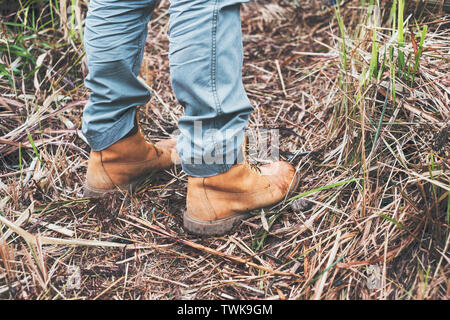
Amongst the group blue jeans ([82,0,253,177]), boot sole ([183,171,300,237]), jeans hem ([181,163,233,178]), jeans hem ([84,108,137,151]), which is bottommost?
boot sole ([183,171,300,237])

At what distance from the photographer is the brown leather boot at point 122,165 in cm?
128

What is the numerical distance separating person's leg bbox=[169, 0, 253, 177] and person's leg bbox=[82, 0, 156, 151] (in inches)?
7.8

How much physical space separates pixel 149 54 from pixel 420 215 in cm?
156

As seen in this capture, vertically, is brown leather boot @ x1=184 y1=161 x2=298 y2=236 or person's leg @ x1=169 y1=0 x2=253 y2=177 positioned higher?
person's leg @ x1=169 y1=0 x2=253 y2=177

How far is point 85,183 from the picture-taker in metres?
1.34

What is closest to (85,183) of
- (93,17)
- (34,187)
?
(34,187)

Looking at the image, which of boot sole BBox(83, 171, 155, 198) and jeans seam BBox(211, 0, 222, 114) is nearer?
jeans seam BBox(211, 0, 222, 114)

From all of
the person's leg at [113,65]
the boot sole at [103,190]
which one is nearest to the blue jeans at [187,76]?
the person's leg at [113,65]

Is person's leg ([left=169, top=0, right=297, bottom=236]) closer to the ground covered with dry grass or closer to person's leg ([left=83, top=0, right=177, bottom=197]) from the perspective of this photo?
the ground covered with dry grass

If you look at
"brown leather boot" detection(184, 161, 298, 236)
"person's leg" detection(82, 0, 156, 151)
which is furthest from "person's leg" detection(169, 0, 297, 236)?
"person's leg" detection(82, 0, 156, 151)

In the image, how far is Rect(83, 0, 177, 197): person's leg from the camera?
1079 mm

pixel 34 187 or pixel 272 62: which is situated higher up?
pixel 272 62

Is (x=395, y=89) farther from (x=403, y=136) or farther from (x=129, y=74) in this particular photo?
(x=129, y=74)

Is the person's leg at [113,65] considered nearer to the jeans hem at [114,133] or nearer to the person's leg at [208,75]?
the jeans hem at [114,133]
